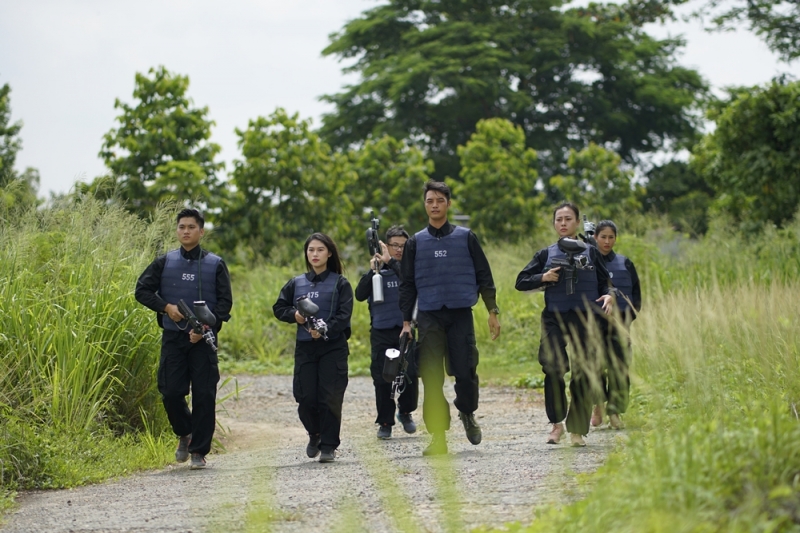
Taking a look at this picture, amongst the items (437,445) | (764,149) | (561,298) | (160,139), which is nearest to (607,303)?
(561,298)

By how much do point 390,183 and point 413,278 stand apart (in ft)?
64.7

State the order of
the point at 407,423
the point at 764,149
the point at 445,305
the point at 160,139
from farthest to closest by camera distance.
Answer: the point at 160,139 < the point at 764,149 < the point at 407,423 < the point at 445,305

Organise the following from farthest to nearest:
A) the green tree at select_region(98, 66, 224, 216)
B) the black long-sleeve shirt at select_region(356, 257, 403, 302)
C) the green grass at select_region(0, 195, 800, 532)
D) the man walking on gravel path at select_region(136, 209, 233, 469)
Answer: the green tree at select_region(98, 66, 224, 216) < the black long-sleeve shirt at select_region(356, 257, 403, 302) < the man walking on gravel path at select_region(136, 209, 233, 469) < the green grass at select_region(0, 195, 800, 532)

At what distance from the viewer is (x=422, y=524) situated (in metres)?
4.85

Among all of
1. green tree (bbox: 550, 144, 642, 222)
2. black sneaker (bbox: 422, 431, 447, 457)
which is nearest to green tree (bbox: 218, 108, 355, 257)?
green tree (bbox: 550, 144, 642, 222)

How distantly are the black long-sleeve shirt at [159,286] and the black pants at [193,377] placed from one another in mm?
230

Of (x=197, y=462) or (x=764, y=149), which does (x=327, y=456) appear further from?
(x=764, y=149)

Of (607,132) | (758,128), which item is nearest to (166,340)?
(758,128)

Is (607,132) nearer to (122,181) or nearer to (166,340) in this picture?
(122,181)

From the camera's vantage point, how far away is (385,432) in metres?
9.56

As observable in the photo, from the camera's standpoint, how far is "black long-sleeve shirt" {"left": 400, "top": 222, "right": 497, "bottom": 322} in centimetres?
807

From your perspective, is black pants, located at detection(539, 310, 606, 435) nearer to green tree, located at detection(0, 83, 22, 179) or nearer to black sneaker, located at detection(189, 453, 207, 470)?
black sneaker, located at detection(189, 453, 207, 470)

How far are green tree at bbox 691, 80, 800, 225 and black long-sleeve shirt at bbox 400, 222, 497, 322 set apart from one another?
9345mm

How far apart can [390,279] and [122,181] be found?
12.3 m
